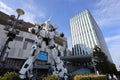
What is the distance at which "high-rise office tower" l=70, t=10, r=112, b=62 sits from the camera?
179ft

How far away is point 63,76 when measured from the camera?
31.1 ft

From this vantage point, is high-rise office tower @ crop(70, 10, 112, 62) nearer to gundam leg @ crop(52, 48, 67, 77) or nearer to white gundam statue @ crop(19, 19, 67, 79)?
white gundam statue @ crop(19, 19, 67, 79)

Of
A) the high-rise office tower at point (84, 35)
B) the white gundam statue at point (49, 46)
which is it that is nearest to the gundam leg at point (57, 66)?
the white gundam statue at point (49, 46)

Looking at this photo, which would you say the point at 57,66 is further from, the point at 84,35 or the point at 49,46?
the point at 84,35

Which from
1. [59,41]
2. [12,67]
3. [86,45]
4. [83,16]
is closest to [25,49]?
[12,67]

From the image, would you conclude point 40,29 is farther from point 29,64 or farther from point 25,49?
point 25,49

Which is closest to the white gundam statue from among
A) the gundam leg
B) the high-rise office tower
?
the gundam leg

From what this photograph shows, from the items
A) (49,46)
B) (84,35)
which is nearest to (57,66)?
(49,46)

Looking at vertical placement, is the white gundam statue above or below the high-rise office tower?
below

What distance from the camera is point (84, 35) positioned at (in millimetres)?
59500

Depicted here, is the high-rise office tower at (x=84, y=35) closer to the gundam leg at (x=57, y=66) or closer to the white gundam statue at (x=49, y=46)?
the white gundam statue at (x=49, y=46)

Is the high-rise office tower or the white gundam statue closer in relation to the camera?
the white gundam statue

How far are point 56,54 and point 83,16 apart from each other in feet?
192

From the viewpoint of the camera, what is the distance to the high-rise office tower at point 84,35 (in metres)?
54.6
